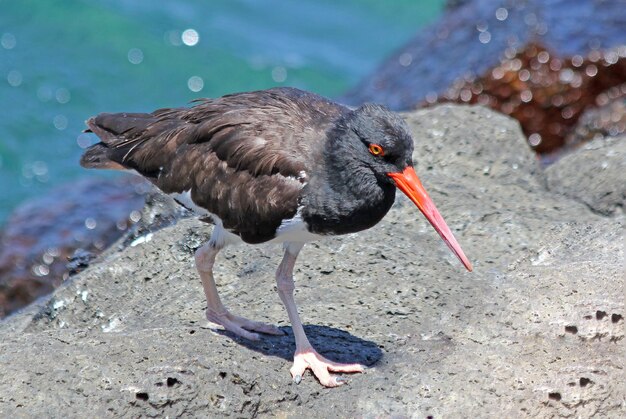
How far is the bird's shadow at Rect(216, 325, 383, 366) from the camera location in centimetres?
618

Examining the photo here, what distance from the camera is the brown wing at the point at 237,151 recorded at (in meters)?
6.00

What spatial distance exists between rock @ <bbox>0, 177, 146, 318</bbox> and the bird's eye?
4.93 m

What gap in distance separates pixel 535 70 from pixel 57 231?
225 inches

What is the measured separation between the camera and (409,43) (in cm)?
1411

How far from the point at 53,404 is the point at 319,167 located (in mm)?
1968

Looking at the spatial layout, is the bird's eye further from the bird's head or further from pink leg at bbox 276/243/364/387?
pink leg at bbox 276/243/364/387

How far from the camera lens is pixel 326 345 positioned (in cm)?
641

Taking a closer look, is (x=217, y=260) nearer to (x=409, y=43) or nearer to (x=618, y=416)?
(x=618, y=416)

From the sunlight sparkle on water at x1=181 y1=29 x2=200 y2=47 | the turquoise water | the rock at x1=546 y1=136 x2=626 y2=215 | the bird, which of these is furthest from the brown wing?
the sunlight sparkle on water at x1=181 y1=29 x2=200 y2=47

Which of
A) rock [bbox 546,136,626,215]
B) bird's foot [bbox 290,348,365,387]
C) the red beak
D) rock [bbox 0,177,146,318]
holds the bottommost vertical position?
rock [bbox 0,177,146,318]

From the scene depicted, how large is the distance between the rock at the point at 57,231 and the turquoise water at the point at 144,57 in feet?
9.02

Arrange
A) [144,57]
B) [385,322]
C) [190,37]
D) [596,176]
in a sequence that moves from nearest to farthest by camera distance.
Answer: [385,322]
[596,176]
[144,57]
[190,37]

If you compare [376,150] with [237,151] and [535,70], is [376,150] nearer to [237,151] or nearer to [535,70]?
[237,151]

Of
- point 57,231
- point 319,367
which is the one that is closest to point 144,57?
point 57,231
